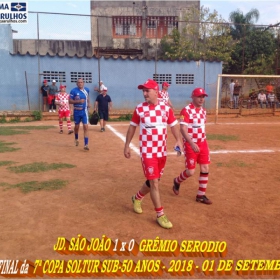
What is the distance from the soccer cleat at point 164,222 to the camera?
4.30 m

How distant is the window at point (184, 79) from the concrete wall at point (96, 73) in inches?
7.8

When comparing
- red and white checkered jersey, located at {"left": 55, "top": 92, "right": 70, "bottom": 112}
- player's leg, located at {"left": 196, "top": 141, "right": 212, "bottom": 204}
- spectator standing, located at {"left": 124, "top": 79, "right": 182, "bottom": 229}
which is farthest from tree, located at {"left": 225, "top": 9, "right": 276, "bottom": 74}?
spectator standing, located at {"left": 124, "top": 79, "right": 182, "bottom": 229}

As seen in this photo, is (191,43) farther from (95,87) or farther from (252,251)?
(252,251)

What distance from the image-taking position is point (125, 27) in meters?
30.3

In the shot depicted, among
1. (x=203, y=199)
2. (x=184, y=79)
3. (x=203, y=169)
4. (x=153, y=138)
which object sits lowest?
(x=203, y=199)

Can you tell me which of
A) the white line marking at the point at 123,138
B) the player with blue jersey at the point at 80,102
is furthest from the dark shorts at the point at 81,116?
the white line marking at the point at 123,138

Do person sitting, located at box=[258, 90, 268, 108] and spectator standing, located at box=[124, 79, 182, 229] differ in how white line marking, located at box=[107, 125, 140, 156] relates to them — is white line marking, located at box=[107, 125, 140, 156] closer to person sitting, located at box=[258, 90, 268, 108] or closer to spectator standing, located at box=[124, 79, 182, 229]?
spectator standing, located at box=[124, 79, 182, 229]

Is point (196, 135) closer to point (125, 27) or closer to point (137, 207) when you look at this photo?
point (137, 207)

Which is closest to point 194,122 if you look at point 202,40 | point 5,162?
point 5,162

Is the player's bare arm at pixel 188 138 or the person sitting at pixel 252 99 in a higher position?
the player's bare arm at pixel 188 138

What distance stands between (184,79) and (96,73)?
559 cm

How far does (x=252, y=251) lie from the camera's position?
3.76 metres

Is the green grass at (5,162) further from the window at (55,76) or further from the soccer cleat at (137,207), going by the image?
the window at (55,76)

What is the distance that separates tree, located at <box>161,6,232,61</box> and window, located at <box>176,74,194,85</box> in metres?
6.45
